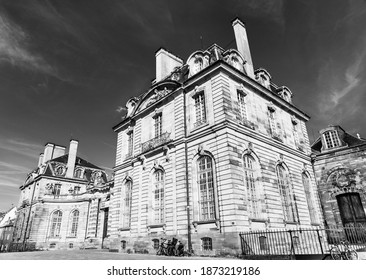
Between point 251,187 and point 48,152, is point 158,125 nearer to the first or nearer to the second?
point 251,187

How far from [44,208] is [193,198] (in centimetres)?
2693

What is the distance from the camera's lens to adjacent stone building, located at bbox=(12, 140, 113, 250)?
27.0m

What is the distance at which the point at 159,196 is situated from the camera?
16.0m

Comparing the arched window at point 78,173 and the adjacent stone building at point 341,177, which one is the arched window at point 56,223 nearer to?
the arched window at point 78,173

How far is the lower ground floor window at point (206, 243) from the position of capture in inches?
473

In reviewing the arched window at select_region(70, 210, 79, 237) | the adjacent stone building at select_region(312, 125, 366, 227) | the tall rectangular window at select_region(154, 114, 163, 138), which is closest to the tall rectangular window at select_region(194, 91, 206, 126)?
the tall rectangular window at select_region(154, 114, 163, 138)

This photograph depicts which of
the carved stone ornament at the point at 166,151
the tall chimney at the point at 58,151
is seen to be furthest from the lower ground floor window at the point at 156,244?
the tall chimney at the point at 58,151

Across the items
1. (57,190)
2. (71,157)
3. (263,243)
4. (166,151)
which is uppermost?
(71,157)

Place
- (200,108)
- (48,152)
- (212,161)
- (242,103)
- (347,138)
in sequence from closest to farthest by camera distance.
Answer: (212,161)
(200,108)
(242,103)
(347,138)
(48,152)

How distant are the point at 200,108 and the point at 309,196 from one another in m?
10.8

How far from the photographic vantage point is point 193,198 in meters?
13.6

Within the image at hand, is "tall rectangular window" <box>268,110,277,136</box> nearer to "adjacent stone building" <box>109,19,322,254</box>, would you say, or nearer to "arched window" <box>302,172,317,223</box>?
"adjacent stone building" <box>109,19,322,254</box>

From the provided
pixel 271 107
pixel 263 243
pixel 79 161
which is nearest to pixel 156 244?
pixel 263 243
